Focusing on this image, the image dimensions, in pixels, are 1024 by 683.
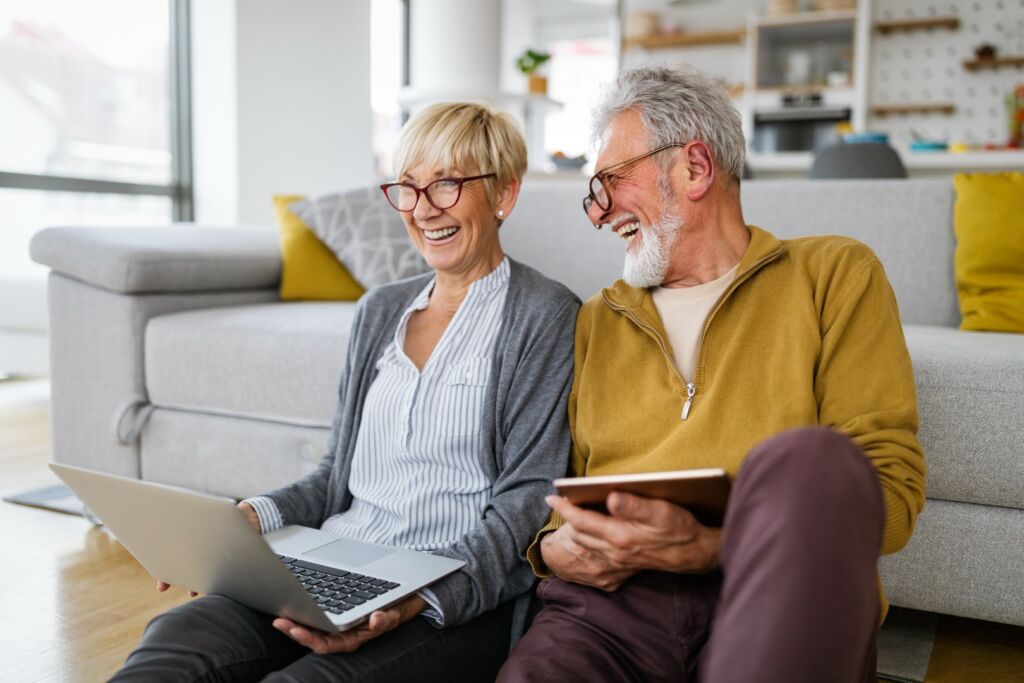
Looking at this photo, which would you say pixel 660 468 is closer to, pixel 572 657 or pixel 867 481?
pixel 572 657

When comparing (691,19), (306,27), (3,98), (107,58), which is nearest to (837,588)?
(3,98)

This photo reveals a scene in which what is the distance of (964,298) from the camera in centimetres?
208

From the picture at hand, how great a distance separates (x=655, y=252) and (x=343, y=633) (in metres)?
0.66

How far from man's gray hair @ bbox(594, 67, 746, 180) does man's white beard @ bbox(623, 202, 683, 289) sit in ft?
0.27

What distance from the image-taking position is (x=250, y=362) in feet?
7.18

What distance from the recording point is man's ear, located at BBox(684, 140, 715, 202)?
1.30 metres

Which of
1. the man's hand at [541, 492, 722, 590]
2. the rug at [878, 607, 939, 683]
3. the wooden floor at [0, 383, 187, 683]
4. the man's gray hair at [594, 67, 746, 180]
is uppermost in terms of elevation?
the man's gray hair at [594, 67, 746, 180]

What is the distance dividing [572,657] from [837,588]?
41cm

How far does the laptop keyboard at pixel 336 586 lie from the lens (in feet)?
3.57

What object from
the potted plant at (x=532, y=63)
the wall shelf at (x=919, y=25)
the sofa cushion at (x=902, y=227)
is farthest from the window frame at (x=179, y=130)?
the wall shelf at (x=919, y=25)

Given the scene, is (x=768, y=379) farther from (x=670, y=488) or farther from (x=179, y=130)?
(x=179, y=130)

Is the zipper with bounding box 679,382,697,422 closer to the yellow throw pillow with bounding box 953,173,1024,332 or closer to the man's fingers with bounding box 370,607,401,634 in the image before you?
the man's fingers with bounding box 370,607,401,634

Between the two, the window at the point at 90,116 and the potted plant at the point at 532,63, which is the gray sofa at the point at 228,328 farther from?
the potted plant at the point at 532,63

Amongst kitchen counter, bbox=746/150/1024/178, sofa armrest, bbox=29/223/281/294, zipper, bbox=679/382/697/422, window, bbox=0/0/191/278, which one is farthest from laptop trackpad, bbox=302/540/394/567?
kitchen counter, bbox=746/150/1024/178
